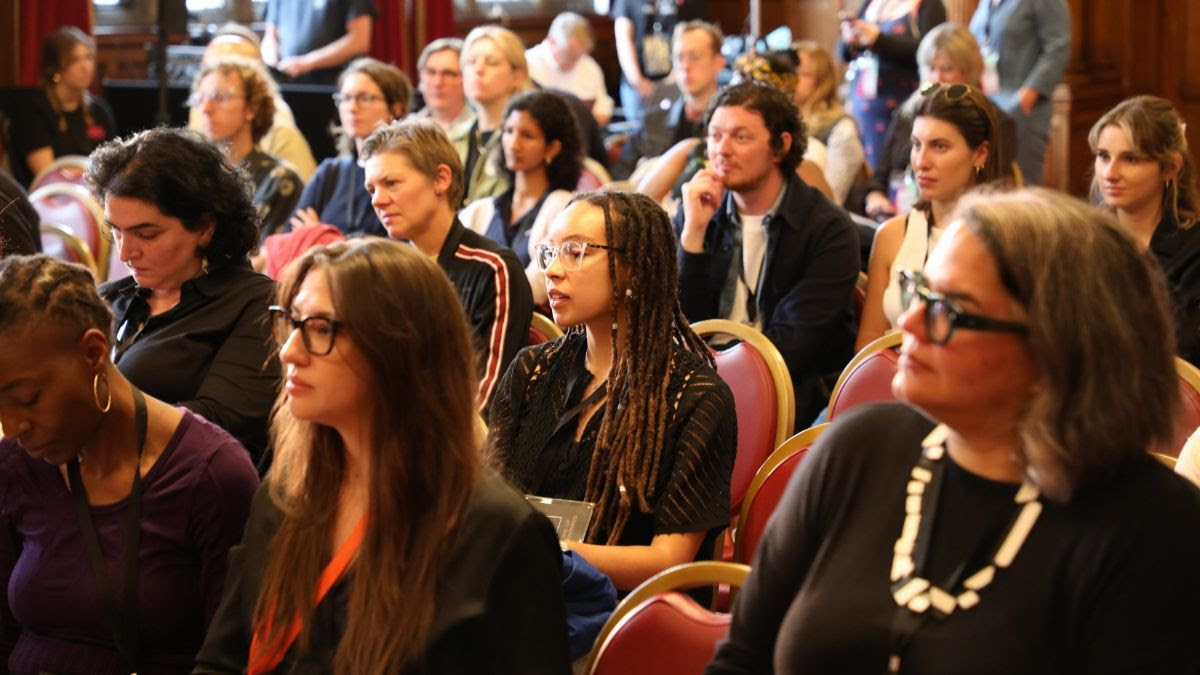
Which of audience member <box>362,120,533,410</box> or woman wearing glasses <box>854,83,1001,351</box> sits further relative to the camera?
woman wearing glasses <box>854,83,1001,351</box>

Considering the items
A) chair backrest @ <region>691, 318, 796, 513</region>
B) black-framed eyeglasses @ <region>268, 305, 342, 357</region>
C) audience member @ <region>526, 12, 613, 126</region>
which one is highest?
audience member @ <region>526, 12, 613, 126</region>

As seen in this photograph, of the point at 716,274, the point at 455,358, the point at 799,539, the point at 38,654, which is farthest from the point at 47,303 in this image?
the point at 716,274

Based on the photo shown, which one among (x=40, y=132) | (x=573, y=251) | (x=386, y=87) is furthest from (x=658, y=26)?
(x=573, y=251)

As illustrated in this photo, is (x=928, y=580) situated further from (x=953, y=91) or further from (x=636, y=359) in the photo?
(x=953, y=91)

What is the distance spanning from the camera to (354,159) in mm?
5258

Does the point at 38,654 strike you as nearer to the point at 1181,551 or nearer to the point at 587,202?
the point at 587,202

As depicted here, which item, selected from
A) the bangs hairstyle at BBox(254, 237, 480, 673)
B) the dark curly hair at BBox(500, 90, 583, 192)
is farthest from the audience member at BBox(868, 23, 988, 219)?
the bangs hairstyle at BBox(254, 237, 480, 673)

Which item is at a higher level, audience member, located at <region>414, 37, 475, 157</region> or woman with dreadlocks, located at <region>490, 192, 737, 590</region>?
audience member, located at <region>414, 37, 475, 157</region>

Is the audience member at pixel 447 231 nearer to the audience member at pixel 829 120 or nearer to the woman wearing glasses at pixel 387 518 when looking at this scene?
the woman wearing glasses at pixel 387 518

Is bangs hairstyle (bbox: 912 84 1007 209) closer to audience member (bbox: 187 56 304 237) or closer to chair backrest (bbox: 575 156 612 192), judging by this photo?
chair backrest (bbox: 575 156 612 192)

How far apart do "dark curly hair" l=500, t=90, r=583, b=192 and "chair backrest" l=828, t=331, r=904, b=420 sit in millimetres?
1869

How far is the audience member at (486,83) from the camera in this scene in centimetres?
551

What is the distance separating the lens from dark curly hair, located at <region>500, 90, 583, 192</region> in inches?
177

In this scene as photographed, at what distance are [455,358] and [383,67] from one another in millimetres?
3918
